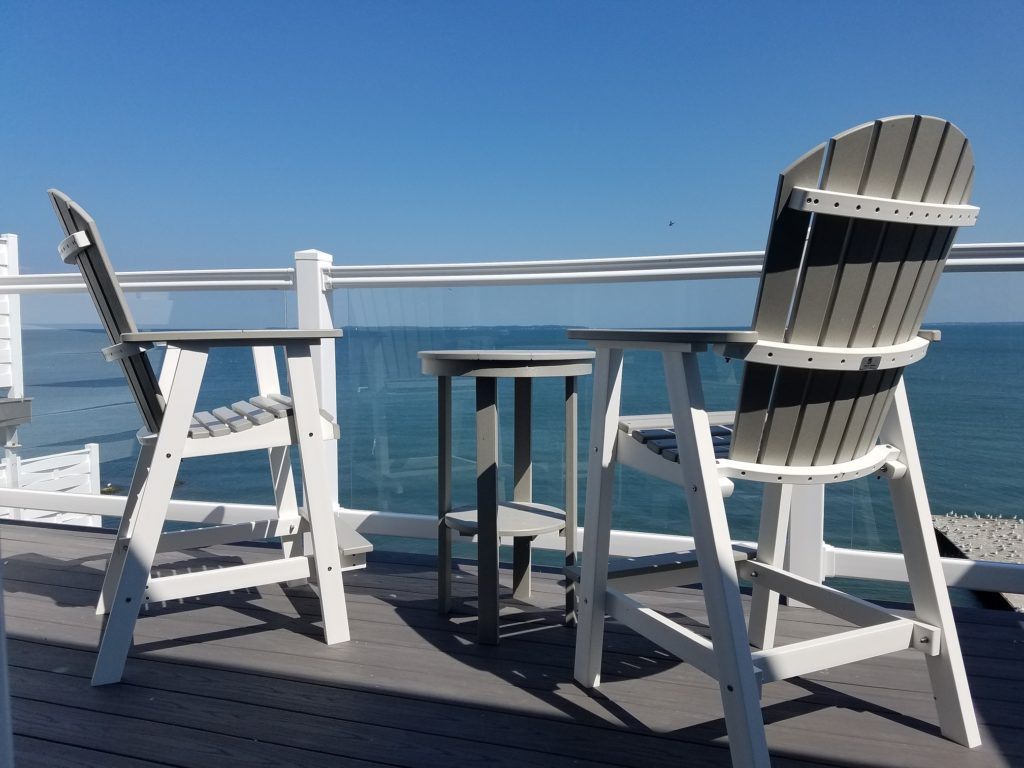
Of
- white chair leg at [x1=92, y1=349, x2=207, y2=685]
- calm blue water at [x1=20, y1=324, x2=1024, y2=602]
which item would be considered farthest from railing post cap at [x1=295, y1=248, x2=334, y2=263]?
white chair leg at [x1=92, y1=349, x2=207, y2=685]

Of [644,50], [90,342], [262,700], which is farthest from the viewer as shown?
[644,50]

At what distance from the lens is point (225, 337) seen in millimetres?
1992

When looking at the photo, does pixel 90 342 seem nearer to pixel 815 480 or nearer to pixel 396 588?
pixel 396 588

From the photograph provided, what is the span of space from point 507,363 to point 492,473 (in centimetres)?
33

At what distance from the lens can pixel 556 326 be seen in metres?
2.91

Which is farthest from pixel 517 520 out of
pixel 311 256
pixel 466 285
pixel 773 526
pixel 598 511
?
pixel 311 256

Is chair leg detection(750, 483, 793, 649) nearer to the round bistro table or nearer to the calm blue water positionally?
the calm blue water

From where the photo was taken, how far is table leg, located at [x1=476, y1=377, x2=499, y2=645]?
7.09 feet

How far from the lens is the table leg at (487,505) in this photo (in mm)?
2160

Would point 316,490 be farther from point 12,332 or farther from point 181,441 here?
point 12,332

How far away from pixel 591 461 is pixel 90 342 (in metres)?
2.96

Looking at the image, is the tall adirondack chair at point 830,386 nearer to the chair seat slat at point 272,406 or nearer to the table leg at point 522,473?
the table leg at point 522,473

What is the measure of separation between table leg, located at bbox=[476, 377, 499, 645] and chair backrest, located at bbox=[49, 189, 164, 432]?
3.04 ft

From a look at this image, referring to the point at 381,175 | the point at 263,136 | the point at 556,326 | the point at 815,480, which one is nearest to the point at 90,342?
the point at 556,326
